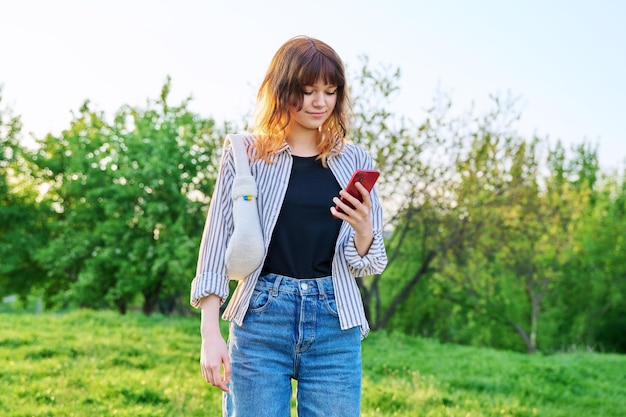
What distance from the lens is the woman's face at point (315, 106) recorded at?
245cm

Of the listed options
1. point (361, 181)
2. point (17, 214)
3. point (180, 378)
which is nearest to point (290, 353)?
point (361, 181)

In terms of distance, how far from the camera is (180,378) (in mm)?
6836

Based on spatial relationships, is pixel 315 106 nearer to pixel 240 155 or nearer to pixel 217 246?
pixel 240 155

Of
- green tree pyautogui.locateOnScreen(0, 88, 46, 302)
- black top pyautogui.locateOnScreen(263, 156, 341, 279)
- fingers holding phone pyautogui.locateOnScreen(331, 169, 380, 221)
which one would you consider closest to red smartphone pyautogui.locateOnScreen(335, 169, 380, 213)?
fingers holding phone pyautogui.locateOnScreen(331, 169, 380, 221)

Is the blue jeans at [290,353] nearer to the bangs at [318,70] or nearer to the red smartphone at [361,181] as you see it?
the red smartphone at [361,181]

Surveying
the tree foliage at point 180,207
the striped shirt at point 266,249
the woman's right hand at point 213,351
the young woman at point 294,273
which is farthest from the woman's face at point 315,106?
the tree foliage at point 180,207

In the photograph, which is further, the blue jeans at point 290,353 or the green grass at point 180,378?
the green grass at point 180,378

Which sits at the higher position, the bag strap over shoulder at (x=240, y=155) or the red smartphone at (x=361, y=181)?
the bag strap over shoulder at (x=240, y=155)

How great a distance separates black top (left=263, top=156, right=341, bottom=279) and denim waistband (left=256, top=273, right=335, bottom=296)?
21mm

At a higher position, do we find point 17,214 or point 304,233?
point 17,214

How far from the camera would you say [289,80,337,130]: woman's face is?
2.45 m

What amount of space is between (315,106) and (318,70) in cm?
13

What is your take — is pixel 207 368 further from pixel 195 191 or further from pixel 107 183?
pixel 107 183

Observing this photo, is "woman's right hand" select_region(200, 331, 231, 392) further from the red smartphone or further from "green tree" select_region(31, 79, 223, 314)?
"green tree" select_region(31, 79, 223, 314)
